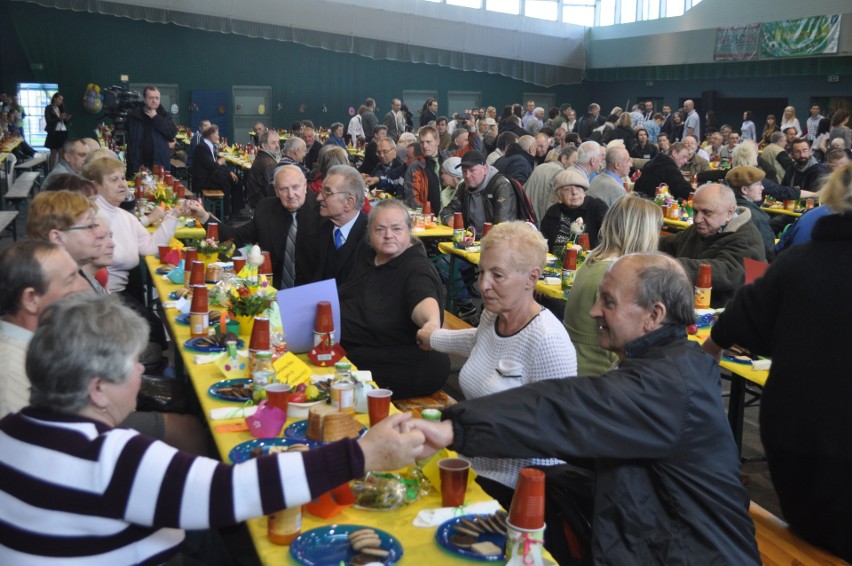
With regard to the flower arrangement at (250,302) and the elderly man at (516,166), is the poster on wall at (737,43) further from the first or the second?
the flower arrangement at (250,302)

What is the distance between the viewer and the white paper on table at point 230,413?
9.11 ft

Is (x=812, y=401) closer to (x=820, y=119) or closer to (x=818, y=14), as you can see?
(x=820, y=119)

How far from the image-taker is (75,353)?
1758 mm

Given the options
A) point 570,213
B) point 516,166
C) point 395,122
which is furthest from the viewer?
point 395,122

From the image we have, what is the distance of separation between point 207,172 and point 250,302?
328 inches

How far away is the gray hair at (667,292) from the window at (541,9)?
22559mm

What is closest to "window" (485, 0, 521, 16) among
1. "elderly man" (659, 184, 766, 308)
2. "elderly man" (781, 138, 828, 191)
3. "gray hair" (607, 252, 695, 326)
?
"elderly man" (781, 138, 828, 191)

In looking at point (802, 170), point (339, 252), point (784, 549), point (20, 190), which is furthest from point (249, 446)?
point (20, 190)

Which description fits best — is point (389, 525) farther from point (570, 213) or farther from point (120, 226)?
point (570, 213)

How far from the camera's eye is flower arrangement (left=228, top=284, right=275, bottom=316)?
3.70 m

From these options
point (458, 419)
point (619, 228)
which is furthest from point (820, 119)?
point (458, 419)

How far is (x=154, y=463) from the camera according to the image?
169 centimetres

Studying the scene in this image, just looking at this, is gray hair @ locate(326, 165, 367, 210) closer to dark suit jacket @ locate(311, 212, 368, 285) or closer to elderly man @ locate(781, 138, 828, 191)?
dark suit jacket @ locate(311, 212, 368, 285)

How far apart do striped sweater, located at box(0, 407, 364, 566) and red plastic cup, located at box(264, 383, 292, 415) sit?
0.94 meters
